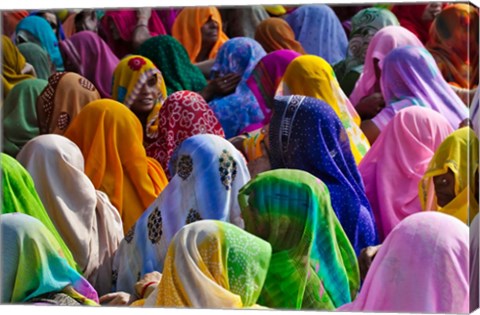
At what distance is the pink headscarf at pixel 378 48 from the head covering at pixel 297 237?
9.27 feet

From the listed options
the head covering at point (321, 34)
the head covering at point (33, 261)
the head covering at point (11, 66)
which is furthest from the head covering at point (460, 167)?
the head covering at point (321, 34)

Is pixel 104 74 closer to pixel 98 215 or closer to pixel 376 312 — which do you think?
pixel 98 215

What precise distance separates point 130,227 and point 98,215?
275mm

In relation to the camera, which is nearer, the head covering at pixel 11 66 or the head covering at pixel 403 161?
the head covering at pixel 403 161

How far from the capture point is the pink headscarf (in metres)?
12.1

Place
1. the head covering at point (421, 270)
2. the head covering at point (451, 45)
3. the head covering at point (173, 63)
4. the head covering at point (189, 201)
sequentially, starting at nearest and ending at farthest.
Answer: the head covering at point (421, 270), the head covering at point (189, 201), the head covering at point (451, 45), the head covering at point (173, 63)

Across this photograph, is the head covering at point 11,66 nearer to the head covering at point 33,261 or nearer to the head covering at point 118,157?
the head covering at point 118,157

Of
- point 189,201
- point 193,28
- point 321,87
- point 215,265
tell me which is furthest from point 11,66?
point 215,265

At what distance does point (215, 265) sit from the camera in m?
8.49

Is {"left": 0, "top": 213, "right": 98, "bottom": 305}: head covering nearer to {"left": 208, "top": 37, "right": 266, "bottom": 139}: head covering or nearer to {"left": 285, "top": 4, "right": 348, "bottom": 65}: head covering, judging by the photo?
{"left": 208, "top": 37, "right": 266, "bottom": 139}: head covering

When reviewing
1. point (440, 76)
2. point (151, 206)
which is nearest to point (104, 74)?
point (440, 76)

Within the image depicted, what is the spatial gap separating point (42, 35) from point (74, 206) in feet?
10.3

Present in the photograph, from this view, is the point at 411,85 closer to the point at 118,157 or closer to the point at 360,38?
the point at 360,38

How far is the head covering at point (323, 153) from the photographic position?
9.74m
